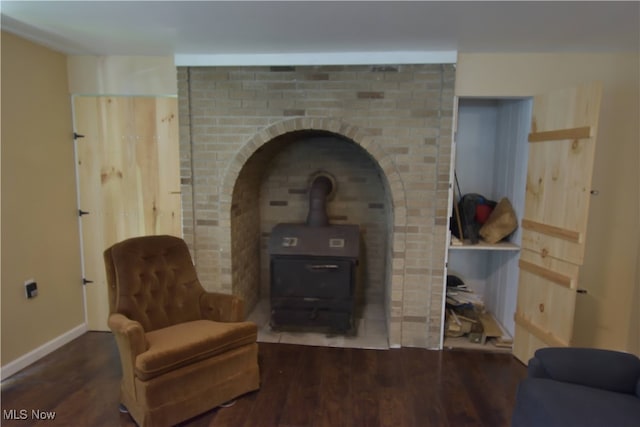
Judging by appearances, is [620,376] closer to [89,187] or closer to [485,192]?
[485,192]

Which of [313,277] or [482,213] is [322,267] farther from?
[482,213]

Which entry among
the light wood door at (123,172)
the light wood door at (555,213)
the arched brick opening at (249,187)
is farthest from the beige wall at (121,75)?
the light wood door at (555,213)

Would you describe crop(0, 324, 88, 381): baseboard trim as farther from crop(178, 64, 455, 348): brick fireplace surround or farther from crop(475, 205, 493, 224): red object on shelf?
crop(475, 205, 493, 224): red object on shelf

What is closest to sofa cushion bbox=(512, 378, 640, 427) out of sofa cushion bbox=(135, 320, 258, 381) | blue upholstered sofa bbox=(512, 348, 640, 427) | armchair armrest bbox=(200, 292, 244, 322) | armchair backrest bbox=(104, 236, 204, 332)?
blue upholstered sofa bbox=(512, 348, 640, 427)

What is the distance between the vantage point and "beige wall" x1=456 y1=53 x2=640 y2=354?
8.71ft

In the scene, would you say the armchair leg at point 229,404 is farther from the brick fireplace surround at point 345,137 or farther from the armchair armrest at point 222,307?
the brick fireplace surround at point 345,137

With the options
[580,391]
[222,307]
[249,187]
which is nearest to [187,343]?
[222,307]

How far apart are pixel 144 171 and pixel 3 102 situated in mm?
970

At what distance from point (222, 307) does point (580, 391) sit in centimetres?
197

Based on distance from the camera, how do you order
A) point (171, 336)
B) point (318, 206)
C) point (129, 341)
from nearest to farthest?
point (129, 341) → point (171, 336) → point (318, 206)

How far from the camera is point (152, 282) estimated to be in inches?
94.6

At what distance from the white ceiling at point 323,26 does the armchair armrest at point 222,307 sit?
5.57ft

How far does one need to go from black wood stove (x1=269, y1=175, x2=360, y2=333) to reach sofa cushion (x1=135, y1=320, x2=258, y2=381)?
0.84m

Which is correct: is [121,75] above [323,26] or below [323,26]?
below
